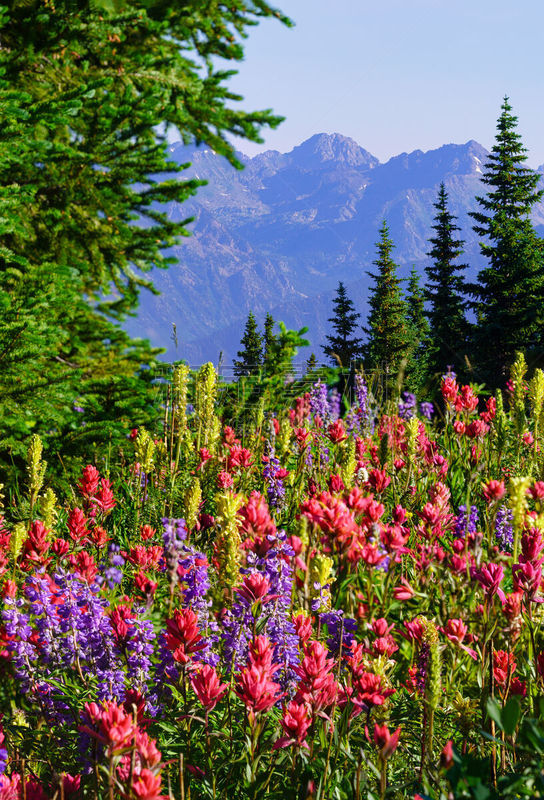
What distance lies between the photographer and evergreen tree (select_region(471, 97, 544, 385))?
88.5ft

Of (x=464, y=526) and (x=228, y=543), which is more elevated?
(x=464, y=526)

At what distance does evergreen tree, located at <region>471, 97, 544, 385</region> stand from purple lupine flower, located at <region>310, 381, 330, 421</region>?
20534 mm

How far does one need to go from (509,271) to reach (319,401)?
24.5 metres

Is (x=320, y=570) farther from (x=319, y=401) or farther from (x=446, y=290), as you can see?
(x=446, y=290)

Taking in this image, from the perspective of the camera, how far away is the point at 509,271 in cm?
2812

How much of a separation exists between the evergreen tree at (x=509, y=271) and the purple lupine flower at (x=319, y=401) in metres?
20.5

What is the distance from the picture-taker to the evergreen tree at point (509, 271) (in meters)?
27.0

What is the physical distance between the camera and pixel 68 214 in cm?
491

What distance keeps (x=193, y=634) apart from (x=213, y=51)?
5.85 metres

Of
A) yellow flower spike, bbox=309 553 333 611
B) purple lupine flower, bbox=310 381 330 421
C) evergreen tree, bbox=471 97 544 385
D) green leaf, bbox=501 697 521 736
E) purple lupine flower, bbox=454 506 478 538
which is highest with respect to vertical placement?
evergreen tree, bbox=471 97 544 385

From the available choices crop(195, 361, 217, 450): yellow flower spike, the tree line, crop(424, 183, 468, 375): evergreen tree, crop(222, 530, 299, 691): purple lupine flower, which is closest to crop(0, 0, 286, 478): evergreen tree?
crop(195, 361, 217, 450): yellow flower spike

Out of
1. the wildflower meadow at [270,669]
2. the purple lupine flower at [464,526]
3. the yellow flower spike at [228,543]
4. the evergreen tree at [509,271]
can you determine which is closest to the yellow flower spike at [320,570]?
the wildflower meadow at [270,669]

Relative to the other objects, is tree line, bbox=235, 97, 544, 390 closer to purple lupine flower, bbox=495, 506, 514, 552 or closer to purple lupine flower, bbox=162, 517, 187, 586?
purple lupine flower, bbox=495, 506, 514, 552

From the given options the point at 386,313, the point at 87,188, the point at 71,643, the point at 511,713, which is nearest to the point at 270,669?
the point at 511,713
